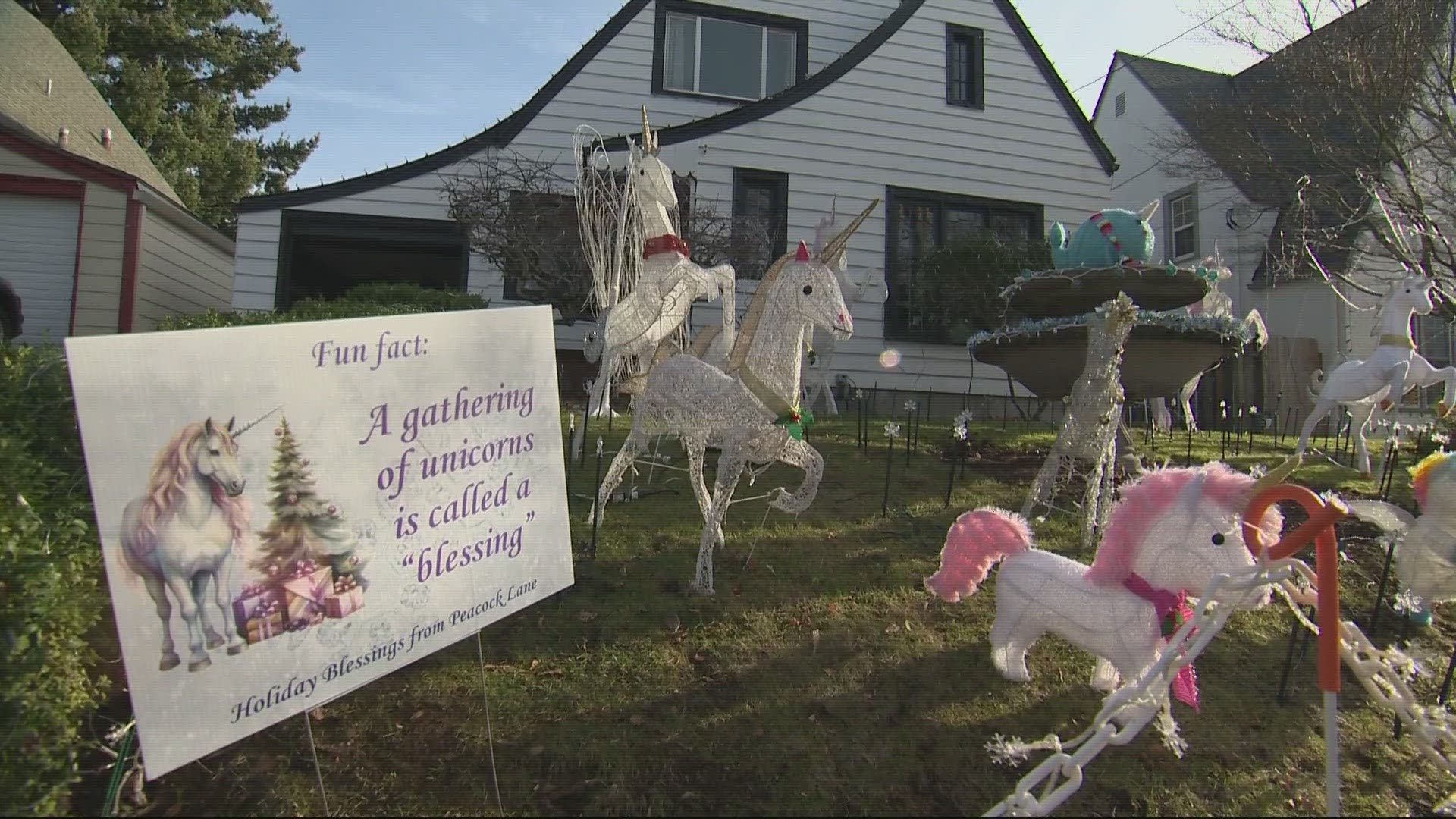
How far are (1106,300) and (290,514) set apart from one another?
5.66 meters

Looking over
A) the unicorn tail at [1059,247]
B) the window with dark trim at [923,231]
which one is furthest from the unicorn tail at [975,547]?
the window with dark trim at [923,231]

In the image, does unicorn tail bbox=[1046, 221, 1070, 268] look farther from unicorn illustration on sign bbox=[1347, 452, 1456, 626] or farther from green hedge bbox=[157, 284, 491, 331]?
green hedge bbox=[157, 284, 491, 331]

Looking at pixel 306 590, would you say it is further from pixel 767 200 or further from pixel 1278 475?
pixel 767 200

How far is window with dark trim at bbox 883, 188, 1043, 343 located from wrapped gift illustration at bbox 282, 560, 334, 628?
10.2 metres

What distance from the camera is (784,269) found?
4328 mm

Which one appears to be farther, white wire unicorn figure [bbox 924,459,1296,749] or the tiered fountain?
the tiered fountain

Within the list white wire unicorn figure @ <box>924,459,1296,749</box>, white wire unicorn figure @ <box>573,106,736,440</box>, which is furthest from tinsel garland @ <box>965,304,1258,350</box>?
white wire unicorn figure @ <box>573,106,736,440</box>

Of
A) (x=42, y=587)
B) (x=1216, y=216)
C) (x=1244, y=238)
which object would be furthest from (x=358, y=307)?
(x=1216, y=216)

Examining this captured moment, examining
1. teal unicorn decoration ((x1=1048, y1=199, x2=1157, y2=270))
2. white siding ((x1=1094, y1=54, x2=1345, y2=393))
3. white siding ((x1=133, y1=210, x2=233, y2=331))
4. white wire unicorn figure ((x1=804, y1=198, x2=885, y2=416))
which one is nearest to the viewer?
teal unicorn decoration ((x1=1048, y1=199, x2=1157, y2=270))

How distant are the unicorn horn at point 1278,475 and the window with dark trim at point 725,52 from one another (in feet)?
37.7

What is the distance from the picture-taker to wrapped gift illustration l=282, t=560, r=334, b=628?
8.44ft

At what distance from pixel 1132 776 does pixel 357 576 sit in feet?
10.4

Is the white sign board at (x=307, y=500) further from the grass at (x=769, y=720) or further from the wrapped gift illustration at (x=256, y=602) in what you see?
the grass at (x=769, y=720)

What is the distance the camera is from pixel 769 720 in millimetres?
3402
